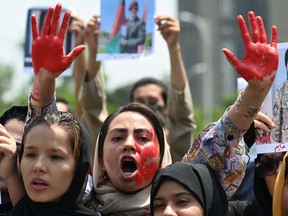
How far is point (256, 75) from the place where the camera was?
177 inches

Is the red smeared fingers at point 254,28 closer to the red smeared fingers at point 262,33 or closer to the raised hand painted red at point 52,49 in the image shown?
the red smeared fingers at point 262,33

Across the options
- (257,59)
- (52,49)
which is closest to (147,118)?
(52,49)

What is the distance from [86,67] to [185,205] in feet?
10.4

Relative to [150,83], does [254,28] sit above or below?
above

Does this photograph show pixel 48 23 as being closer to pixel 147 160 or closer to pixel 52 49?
pixel 52 49

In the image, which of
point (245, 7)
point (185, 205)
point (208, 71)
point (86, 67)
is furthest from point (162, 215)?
point (245, 7)

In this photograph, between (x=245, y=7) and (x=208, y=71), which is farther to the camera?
(x=245, y=7)

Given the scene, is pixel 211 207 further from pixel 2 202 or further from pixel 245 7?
pixel 245 7

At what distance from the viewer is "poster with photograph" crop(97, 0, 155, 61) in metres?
6.93

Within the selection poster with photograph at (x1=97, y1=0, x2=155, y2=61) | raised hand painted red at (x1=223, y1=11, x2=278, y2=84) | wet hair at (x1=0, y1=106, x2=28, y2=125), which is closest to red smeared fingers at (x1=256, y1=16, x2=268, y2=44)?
raised hand painted red at (x1=223, y1=11, x2=278, y2=84)

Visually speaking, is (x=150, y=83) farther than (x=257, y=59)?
Yes

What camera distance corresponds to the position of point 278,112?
483 centimetres

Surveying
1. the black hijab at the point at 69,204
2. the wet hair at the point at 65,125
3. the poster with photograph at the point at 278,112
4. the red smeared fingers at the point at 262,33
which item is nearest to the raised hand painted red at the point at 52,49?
the wet hair at the point at 65,125

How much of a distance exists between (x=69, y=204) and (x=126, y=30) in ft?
8.41
